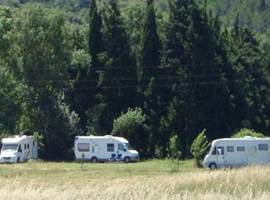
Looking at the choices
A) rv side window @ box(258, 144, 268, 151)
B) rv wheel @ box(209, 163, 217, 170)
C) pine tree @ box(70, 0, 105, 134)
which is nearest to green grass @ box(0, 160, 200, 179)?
rv wheel @ box(209, 163, 217, 170)

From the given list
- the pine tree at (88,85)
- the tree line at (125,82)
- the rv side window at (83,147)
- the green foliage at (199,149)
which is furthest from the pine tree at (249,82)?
the rv side window at (83,147)

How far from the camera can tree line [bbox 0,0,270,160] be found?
62.5m

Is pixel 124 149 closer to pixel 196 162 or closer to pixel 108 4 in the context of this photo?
pixel 196 162

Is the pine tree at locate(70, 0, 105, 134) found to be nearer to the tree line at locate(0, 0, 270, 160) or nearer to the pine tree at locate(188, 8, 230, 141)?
the tree line at locate(0, 0, 270, 160)

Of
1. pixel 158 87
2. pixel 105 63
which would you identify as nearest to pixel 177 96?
pixel 158 87

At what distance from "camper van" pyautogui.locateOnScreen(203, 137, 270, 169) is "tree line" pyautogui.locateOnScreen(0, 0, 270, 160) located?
10700 mm

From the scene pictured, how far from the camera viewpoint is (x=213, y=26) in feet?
216

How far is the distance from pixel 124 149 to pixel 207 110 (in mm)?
9542

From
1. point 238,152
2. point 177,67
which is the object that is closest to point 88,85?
point 177,67

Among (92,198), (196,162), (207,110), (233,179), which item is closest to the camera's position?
(92,198)

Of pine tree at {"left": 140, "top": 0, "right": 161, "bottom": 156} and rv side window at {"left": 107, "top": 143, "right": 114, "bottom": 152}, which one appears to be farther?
pine tree at {"left": 140, "top": 0, "right": 161, "bottom": 156}

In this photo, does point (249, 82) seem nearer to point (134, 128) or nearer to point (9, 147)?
point (134, 128)

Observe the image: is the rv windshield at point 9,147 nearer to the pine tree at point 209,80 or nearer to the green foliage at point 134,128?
the green foliage at point 134,128

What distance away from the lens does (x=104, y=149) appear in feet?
182
